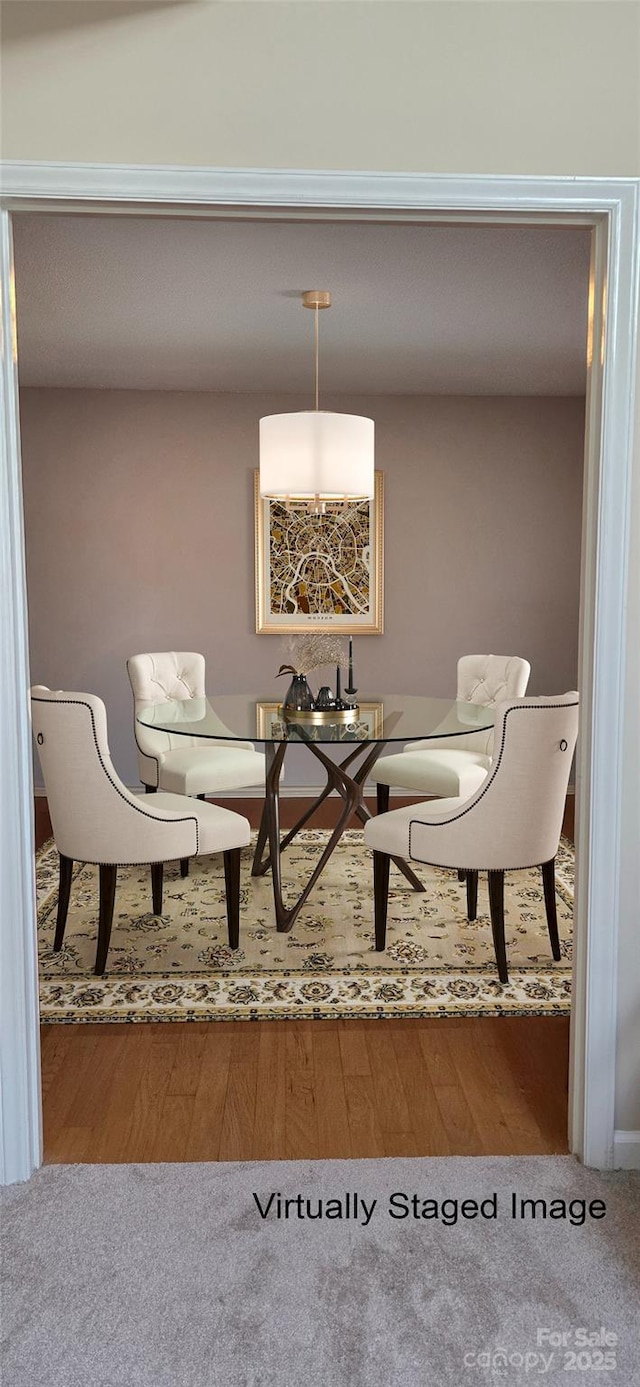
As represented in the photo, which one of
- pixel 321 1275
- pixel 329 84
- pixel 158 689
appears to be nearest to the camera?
pixel 321 1275

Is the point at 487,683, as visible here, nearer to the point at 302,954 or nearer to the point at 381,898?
the point at 381,898

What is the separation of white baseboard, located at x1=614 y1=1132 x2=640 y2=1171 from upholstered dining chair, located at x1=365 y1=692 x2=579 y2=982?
1015 mm

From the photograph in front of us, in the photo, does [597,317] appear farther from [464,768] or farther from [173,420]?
[173,420]

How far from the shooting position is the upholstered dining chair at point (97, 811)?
338cm

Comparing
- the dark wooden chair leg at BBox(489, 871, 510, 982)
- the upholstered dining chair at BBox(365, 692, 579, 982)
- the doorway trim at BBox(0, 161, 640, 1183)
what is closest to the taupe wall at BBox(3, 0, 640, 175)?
the doorway trim at BBox(0, 161, 640, 1183)

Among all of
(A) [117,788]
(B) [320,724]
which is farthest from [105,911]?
(B) [320,724]

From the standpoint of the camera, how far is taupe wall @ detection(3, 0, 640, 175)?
2145mm

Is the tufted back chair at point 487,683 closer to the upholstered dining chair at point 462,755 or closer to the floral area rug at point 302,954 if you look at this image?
the upholstered dining chair at point 462,755

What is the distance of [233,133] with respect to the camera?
218 centimetres

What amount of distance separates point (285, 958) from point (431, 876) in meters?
1.22

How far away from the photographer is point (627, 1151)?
241 centimetres

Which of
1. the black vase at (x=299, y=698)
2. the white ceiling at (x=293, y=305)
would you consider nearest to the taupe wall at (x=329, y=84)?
the white ceiling at (x=293, y=305)

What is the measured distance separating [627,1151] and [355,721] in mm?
2005

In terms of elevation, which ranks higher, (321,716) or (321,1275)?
(321,716)
